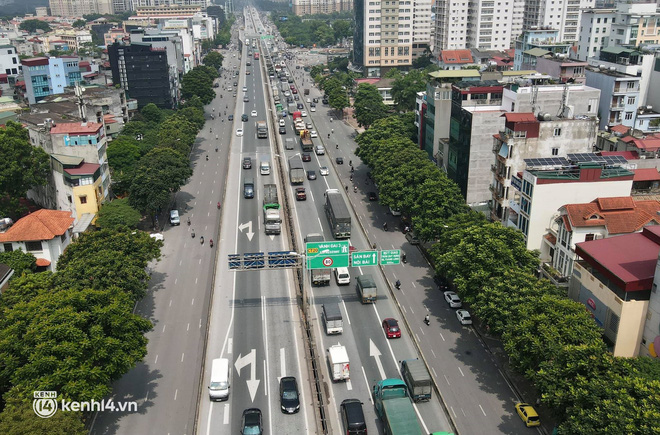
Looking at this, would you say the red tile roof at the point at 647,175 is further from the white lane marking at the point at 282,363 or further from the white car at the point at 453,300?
the white lane marking at the point at 282,363

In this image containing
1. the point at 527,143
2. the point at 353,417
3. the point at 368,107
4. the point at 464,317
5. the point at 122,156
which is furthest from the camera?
the point at 368,107

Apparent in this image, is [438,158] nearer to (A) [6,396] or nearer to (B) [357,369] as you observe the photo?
(B) [357,369]

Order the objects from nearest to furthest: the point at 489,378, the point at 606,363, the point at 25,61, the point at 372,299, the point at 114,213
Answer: the point at 606,363 < the point at 489,378 < the point at 372,299 < the point at 114,213 < the point at 25,61

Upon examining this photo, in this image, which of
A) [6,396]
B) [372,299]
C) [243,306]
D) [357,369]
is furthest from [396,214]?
[6,396]

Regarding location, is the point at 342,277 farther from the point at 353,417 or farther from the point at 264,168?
the point at 264,168

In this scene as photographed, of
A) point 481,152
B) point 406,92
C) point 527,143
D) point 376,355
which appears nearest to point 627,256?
point 376,355

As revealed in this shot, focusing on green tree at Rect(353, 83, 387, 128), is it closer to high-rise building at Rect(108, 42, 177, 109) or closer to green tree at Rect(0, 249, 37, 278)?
high-rise building at Rect(108, 42, 177, 109)
